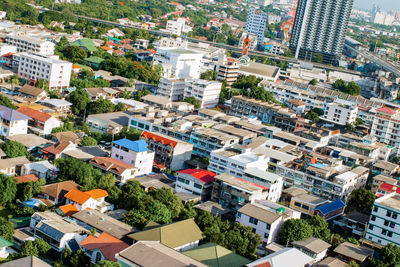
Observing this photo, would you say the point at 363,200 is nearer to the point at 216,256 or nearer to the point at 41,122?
the point at 216,256

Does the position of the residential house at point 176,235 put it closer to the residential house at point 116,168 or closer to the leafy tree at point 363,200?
the residential house at point 116,168

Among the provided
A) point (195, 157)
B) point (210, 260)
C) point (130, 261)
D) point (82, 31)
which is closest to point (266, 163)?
point (195, 157)

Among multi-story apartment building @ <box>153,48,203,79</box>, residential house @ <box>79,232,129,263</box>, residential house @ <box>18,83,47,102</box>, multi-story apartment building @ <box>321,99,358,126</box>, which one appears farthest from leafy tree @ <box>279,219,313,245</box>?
multi-story apartment building @ <box>153,48,203,79</box>

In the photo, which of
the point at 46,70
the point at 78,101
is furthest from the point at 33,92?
the point at 46,70

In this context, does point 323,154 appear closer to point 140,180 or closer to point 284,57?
point 140,180

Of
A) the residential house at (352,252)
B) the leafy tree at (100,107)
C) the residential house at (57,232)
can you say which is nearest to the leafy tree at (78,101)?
the leafy tree at (100,107)
